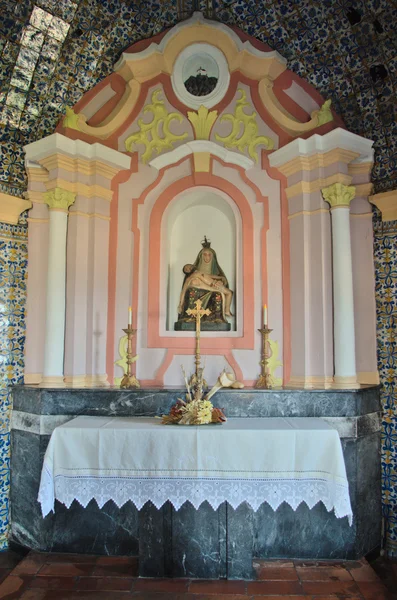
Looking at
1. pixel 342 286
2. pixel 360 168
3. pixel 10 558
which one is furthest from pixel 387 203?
pixel 10 558

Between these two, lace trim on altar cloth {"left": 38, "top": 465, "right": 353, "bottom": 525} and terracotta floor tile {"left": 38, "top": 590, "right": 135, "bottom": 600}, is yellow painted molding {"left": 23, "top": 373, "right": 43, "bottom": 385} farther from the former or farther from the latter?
terracotta floor tile {"left": 38, "top": 590, "right": 135, "bottom": 600}

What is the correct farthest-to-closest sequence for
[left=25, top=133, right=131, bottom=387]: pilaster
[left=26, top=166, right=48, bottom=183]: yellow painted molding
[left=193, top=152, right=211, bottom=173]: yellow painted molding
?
[left=193, top=152, right=211, bottom=173]: yellow painted molding
[left=26, top=166, right=48, bottom=183]: yellow painted molding
[left=25, top=133, right=131, bottom=387]: pilaster

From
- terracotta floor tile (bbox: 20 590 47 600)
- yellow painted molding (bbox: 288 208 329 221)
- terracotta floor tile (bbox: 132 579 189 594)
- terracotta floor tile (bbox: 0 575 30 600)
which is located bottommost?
terracotta floor tile (bbox: 20 590 47 600)

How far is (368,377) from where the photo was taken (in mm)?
4754

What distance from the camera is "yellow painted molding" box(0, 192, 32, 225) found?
4879 millimetres

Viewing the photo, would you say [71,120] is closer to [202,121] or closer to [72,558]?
[202,121]

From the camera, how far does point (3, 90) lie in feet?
16.0

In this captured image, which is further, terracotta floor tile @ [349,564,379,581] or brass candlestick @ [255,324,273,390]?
brass candlestick @ [255,324,273,390]

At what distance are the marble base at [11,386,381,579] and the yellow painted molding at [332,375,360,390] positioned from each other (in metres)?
0.12

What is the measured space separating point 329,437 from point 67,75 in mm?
4443

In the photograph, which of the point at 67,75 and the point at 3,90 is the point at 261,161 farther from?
the point at 3,90

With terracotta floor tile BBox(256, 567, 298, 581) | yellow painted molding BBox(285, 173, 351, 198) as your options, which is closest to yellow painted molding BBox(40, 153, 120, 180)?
yellow painted molding BBox(285, 173, 351, 198)

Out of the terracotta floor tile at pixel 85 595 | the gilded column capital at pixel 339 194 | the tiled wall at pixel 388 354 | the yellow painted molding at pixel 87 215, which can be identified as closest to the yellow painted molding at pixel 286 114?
the gilded column capital at pixel 339 194

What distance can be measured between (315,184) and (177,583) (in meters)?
3.76
